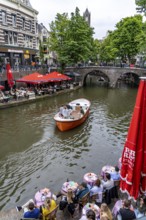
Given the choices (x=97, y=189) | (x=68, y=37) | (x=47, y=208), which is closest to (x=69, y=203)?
(x=47, y=208)

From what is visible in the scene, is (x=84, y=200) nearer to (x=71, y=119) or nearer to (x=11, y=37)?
(x=71, y=119)

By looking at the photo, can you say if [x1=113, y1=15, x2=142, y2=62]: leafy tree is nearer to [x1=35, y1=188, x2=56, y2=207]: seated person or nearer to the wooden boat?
the wooden boat

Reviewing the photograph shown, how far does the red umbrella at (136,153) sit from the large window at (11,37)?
32427mm

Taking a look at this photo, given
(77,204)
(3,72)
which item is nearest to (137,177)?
(77,204)

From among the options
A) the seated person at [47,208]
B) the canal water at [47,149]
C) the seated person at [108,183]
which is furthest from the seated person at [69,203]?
the canal water at [47,149]

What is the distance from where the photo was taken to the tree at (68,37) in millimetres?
37531

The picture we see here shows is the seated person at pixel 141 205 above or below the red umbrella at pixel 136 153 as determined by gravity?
below

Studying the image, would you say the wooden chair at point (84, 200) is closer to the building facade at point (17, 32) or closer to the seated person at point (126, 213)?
the seated person at point (126, 213)

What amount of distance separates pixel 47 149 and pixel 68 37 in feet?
95.4

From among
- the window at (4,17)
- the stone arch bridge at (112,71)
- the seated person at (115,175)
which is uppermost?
the window at (4,17)

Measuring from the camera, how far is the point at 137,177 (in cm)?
576

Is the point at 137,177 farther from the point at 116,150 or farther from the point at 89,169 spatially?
the point at 116,150

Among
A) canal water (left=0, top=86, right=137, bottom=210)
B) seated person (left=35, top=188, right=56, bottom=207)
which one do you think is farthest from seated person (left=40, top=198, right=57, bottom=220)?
canal water (left=0, top=86, right=137, bottom=210)

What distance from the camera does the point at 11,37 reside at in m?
34.2
